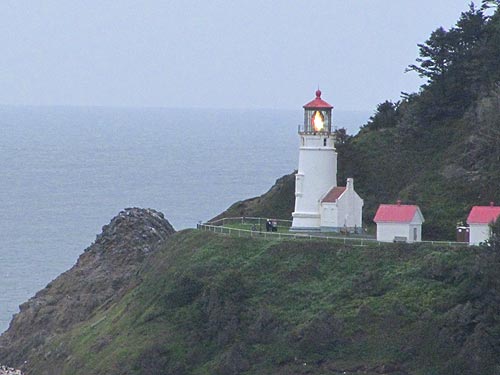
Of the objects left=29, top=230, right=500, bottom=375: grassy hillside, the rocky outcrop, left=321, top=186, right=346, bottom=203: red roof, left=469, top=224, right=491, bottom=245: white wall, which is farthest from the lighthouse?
the rocky outcrop

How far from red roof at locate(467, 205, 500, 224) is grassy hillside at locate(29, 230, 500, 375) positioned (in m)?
1.43

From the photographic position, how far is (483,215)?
57219mm

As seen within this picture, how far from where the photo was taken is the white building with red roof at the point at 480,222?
186ft

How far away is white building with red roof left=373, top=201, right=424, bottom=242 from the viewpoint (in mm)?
58844

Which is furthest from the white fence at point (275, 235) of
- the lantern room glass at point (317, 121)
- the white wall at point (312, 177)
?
the lantern room glass at point (317, 121)

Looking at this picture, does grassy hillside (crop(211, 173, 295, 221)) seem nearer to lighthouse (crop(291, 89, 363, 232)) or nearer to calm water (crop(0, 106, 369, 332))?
lighthouse (crop(291, 89, 363, 232))

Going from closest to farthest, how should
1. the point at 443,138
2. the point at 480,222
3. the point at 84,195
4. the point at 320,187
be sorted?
1. the point at 480,222
2. the point at 320,187
3. the point at 443,138
4. the point at 84,195

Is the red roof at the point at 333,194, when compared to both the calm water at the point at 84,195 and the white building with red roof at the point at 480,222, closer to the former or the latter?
the white building with red roof at the point at 480,222

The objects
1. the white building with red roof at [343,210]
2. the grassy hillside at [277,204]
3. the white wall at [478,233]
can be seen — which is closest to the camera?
the white wall at [478,233]

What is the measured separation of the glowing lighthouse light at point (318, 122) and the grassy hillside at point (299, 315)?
5533 millimetres

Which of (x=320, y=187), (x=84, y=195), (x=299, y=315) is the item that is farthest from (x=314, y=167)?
(x=84, y=195)

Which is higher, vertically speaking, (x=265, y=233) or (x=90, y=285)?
(x=265, y=233)

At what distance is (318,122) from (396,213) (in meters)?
6.68

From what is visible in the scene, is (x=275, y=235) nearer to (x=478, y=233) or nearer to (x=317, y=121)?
(x=317, y=121)
